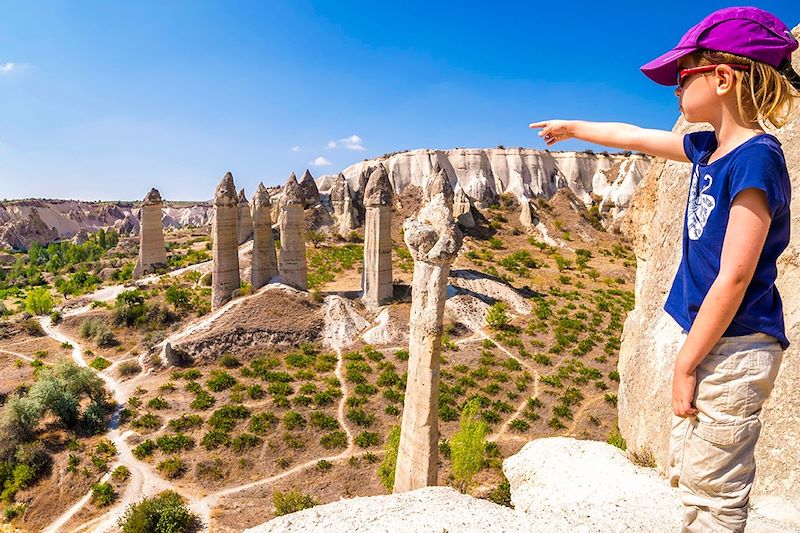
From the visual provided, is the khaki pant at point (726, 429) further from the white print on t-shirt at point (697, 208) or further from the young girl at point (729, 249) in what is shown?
the white print on t-shirt at point (697, 208)

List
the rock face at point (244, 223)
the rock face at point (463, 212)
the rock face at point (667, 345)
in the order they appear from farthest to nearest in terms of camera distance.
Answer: the rock face at point (463, 212)
the rock face at point (244, 223)
the rock face at point (667, 345)

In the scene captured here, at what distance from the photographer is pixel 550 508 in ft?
17.0

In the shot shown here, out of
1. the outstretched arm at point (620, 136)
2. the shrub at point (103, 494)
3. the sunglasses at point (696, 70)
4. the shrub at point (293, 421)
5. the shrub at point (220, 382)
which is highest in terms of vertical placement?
the sunglasses at point (696, 70)

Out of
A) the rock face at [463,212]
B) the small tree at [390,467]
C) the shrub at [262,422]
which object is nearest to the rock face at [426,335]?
the small tree at [390,467]

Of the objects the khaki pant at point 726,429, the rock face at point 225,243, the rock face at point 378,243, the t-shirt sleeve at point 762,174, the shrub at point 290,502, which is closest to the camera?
the t-shirt sleeve at point 762,174

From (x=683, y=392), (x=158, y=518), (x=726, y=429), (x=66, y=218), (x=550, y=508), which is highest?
(x=66, y=218)

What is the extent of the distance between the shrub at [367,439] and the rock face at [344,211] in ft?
96.8

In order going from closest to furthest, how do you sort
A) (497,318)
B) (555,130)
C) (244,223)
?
(555,130) → (497,318) → (244,223)

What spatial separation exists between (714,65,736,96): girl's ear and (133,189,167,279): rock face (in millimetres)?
35634

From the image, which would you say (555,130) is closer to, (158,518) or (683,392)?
(683,392)

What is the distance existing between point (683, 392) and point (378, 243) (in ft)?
71.1

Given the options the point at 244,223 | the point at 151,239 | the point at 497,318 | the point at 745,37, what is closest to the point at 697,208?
the point at 745,37

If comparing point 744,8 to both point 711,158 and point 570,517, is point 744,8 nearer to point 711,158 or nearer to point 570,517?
point 711,158

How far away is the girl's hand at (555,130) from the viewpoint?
3.18 metres
